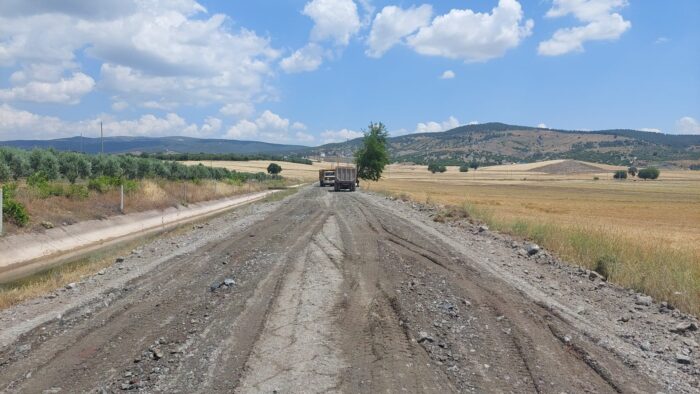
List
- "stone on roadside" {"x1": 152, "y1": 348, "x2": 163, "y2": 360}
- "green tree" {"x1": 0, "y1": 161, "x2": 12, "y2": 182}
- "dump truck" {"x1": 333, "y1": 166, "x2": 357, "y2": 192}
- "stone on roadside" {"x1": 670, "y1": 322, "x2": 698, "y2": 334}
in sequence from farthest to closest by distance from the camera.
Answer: "dump truck" {"x1": 333, "y1": 166, "x2": 357, "y2": 192}, "green tree" {"x1": 0, "y1": 161, "x2": 12, "y2": 182}, "stone on roadside" {"x1": 670, "y1": 322, "x2": 698, "y2": 334}, "stone on roadside" {"x1": 152, "y1": 348, "x2": 163, "y2": 360}

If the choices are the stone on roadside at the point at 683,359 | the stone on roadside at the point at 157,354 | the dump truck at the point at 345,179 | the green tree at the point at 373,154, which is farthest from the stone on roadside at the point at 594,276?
the green tree at the point at 373,154

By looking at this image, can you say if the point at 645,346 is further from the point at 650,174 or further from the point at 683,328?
the point at 650,174

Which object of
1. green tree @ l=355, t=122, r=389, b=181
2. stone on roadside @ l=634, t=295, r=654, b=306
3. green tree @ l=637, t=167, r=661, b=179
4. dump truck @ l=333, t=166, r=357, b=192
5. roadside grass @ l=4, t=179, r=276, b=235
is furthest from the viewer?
green tree @ l=637, t=167, r=661, b=179

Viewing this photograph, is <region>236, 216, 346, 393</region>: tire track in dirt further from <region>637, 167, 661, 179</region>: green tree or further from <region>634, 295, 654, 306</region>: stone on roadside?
<region>637, 167, 661, 179</region>: green tree

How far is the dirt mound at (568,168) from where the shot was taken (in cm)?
18699

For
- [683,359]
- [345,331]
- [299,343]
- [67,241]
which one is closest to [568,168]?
[67,241]

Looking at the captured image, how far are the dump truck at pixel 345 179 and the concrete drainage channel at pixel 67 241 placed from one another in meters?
29.3

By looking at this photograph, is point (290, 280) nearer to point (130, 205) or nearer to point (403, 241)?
point (403, 241)

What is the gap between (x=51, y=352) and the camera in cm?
692

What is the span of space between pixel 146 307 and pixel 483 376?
19.3 ft

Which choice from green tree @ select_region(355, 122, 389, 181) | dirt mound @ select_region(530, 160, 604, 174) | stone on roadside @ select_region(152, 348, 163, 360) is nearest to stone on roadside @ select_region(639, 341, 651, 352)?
stone on roadside @ select_region(152, 348, 163, 360)

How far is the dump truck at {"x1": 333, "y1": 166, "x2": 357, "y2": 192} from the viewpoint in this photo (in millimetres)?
64194

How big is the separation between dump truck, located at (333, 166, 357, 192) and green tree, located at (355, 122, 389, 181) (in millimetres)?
31029

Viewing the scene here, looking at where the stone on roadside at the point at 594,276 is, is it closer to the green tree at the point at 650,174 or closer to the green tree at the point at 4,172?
the green tree at the point at 4,172
